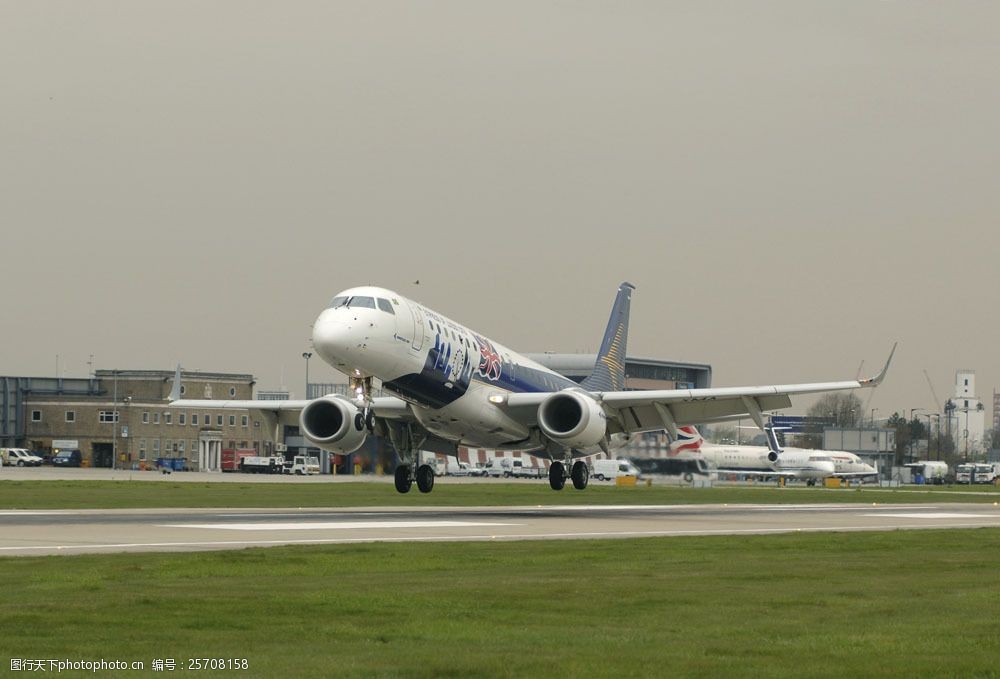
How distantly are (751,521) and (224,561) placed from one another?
2435 centimetres

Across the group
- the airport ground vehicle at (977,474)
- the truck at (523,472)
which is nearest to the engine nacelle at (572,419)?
the truck at (523,472)

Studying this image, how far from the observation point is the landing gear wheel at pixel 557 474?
5606 cm

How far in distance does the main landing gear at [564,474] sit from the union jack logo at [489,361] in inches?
254

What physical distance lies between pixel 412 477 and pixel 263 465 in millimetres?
84697

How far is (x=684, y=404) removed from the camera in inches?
2235

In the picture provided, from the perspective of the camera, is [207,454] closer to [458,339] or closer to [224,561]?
[458,339]

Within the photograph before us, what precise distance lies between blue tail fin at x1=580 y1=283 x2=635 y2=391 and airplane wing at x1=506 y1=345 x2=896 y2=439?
20.7 feet

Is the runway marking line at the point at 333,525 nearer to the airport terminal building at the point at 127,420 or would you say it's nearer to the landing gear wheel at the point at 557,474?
the landing gear wheel at the point at 557,474

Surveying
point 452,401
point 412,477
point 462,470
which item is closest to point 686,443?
point 412,477

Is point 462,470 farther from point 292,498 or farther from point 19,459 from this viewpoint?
point 292,498

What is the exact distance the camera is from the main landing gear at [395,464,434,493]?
53.6 meters

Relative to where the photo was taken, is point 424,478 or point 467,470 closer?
point 424,478

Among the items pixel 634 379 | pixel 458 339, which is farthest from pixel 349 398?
pixel 634 379

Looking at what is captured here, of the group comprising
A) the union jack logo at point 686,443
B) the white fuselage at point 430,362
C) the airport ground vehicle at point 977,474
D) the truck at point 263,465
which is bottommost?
the airport ground vehicle at point 977,474
